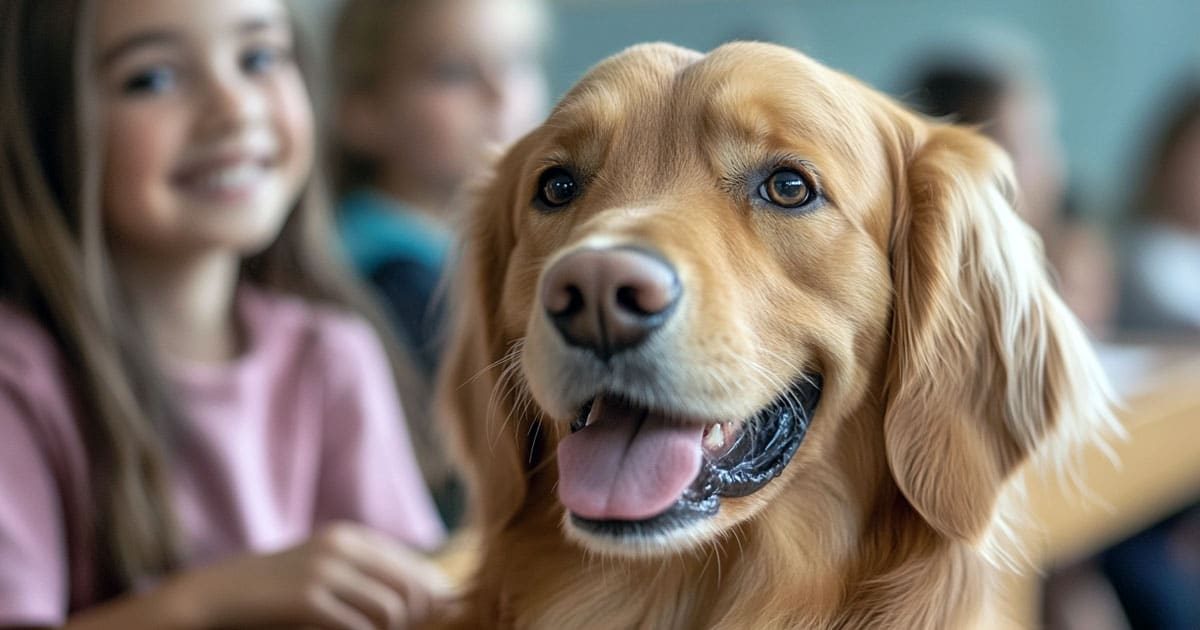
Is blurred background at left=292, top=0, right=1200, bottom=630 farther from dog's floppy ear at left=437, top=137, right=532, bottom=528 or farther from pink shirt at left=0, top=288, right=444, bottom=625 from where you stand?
pink shirt at left=0, top=288, right=444, bottom=625

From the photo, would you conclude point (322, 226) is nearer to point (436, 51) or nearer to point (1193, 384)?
point (436, 51)

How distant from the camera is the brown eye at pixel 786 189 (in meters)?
1.16

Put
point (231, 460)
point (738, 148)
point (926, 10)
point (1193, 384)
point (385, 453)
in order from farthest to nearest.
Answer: point (926, 10), point (1193, 384), point (385, 453), point (231, 460), point (738, 148)

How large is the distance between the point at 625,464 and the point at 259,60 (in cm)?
102

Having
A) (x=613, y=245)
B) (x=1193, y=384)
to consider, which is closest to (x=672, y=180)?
(x=613, y=245)

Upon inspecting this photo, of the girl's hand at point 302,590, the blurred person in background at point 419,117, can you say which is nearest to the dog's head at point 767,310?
the girl's hand at point 302,590

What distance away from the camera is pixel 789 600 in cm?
118

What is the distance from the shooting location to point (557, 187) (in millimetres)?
1244

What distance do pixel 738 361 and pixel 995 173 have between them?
0.43 metres

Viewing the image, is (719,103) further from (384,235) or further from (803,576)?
(384,235)

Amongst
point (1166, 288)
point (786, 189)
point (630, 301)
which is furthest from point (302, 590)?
point (1166, 288)

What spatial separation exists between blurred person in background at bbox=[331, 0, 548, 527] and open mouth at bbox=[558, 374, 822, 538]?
5.01ft

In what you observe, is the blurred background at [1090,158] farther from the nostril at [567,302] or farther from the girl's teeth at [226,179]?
the girl's teeth at [226,179]

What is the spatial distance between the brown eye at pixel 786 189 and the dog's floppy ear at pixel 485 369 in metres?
0.34
